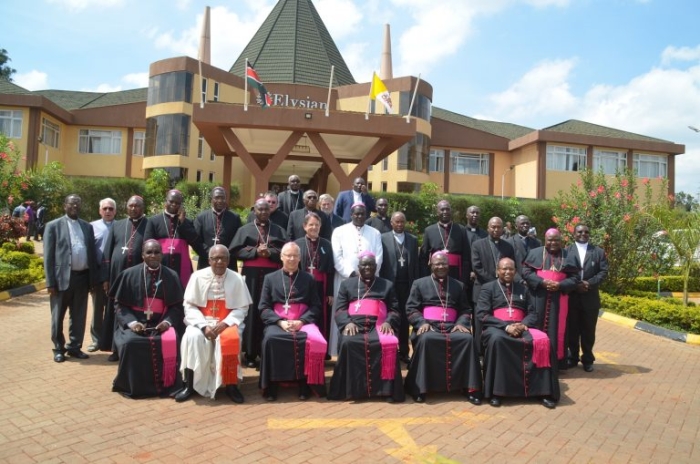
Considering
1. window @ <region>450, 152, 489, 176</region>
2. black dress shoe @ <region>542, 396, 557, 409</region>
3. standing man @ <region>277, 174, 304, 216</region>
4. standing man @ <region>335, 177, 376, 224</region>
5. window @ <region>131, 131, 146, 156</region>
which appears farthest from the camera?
window @ <region>450, 152, 489, 176</region>

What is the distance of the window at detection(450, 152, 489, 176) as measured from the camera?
3541 centimetres

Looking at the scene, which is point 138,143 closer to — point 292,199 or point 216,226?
point 292,199

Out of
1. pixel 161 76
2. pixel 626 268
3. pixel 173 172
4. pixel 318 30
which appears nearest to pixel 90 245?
pixel 626 268

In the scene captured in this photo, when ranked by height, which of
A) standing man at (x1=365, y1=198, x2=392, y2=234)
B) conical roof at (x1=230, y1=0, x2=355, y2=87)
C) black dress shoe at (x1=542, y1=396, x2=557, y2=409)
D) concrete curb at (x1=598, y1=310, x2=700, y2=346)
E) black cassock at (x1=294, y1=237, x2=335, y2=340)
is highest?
conical roof at (x1=230, y1=0, x2=355, y2=87)

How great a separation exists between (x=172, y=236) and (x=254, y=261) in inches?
44.1

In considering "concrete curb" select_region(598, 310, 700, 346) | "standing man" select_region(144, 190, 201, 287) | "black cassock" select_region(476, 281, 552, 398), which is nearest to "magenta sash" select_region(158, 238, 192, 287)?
"standing man" select_region(144, 190, 201, 287)

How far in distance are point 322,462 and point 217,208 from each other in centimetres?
412

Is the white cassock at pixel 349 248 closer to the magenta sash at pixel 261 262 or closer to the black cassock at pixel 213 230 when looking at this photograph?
the magenta sash at pixel 261 262

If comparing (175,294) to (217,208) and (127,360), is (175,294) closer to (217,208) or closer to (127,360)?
(127,360)

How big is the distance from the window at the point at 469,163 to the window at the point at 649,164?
9.71 metres

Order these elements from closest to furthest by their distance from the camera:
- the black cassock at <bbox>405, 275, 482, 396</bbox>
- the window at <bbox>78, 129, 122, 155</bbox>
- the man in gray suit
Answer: the black cassock at <bbox>405, 275, 482, 396</bbox>
the man in gray suit
the window at <bbox>78, 129, 122, 155</bbox>

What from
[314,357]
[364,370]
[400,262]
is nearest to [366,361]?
[364,370]

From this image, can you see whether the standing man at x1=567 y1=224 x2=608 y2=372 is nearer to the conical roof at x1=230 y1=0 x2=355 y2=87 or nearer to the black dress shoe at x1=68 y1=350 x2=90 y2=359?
the black dress shoe at x1=68 y1=350 x2=90 y2=359

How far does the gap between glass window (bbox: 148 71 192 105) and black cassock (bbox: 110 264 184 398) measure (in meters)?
25.9
